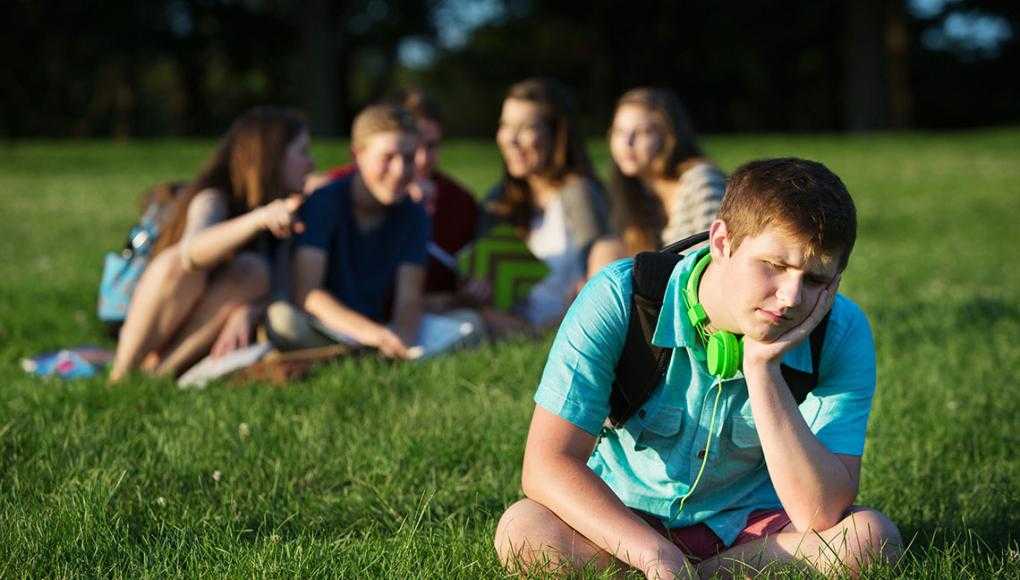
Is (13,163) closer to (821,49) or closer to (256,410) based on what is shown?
(256,410)

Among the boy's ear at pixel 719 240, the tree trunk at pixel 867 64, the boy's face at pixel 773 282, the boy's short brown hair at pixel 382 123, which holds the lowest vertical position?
the tree trunk at pixel 867 64

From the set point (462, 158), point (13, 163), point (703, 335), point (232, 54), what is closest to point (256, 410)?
point (703, 335)

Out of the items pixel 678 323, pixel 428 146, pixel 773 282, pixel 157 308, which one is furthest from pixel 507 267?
pixel 773 282

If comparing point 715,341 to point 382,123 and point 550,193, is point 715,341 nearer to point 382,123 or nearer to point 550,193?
point 382,123

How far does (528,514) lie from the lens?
314 centimetres

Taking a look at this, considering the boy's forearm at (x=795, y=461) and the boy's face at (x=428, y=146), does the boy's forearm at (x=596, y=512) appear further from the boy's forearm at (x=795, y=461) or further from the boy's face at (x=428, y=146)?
the boy's face at (x=428, y=146)

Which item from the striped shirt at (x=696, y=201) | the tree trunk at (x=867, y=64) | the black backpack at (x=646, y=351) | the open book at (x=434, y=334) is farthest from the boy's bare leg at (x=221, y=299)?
the tree trunk at (x=867, y=64)

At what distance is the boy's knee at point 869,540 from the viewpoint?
3119 millimetres

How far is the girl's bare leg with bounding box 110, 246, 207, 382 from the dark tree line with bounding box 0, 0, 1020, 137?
26.7 meters

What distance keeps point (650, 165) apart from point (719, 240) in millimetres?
3575

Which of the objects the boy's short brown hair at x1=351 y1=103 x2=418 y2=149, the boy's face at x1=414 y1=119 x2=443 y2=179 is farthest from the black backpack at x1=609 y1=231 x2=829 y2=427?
the boy's face at x1=414 y1=119 x2=443 y2=179

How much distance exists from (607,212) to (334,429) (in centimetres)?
287

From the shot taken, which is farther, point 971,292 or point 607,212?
point 971,292

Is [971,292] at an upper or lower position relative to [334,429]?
lower
